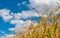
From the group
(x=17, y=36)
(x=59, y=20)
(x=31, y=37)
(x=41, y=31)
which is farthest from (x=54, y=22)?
(x=17, y=36)

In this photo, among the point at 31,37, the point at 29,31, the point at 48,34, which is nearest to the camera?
the point at 48,34

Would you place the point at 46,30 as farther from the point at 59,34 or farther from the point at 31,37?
the point at 31,37

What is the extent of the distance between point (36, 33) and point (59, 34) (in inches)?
17.8

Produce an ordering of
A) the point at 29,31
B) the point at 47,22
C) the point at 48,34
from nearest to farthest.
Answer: the point at 48,34, the point at 47,22, the point at 29,31

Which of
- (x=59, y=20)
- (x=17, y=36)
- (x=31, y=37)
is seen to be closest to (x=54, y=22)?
(x=59, y=20)

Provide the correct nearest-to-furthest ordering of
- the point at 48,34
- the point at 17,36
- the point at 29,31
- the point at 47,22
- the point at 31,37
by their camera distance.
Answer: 1. the point at 48,34
2. the point at 47,22
3. the point at 31,37
4. the point at 29,31
5. the point at 17,36

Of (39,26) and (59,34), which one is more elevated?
(39,26)

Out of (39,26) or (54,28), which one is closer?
(54,28)

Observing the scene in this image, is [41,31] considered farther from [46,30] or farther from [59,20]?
[59,20]

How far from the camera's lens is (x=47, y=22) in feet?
8.02

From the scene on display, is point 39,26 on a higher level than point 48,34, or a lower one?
higher

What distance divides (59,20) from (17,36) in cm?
128

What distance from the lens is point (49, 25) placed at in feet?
8.03

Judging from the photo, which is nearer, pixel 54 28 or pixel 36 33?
pixel 54 28
